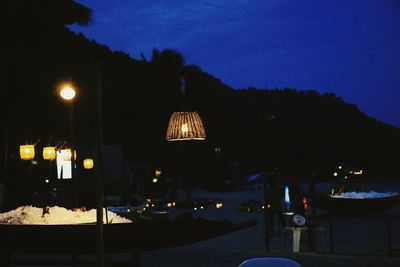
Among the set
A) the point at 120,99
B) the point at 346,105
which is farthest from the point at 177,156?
the point at 346,105

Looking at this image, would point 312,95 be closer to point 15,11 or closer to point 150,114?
point 150,114

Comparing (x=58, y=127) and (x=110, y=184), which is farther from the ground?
(x=58, y=127)

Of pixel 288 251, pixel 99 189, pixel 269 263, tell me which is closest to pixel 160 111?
pixel 288 251

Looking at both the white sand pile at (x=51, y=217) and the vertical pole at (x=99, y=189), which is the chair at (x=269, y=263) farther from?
the vertical pole at (x=99, y=189)

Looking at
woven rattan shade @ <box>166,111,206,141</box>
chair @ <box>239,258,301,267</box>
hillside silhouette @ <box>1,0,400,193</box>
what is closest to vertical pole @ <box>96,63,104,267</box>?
hillside silhouette @ <box>1,0,400,193</box>

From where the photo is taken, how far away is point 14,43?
50.9 ft

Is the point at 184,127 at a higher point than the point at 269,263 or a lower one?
higher

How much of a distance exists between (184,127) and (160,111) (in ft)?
104

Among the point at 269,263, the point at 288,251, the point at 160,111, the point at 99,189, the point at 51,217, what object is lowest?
the point at 288,251

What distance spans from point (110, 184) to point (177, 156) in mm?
5982

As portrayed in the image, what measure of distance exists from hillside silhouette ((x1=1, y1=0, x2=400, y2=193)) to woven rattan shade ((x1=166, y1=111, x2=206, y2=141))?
4.30 ft

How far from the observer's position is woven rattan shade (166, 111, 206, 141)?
6.94 metres

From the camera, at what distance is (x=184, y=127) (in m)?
6.96

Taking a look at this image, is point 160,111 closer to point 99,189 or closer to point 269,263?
point 269,263
